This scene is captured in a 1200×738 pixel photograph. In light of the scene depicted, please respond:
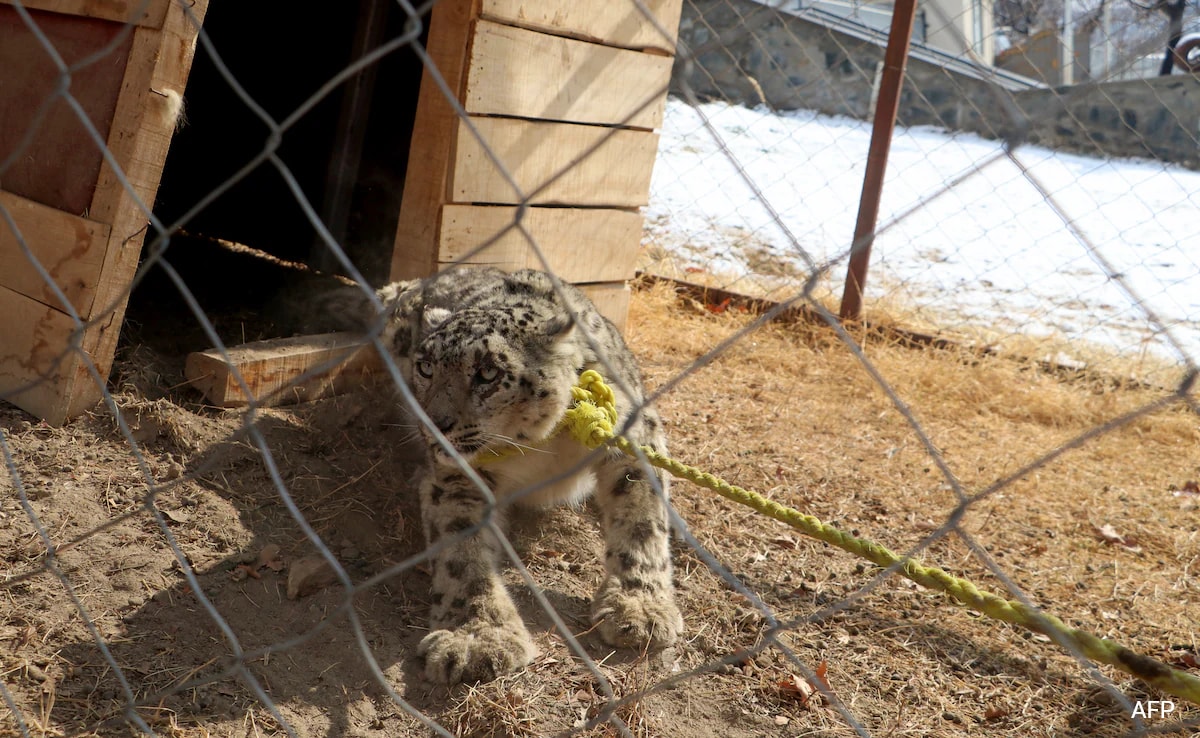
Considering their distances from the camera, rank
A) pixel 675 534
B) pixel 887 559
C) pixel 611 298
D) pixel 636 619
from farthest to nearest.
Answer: pixel 611 298 < pixel 675 534 < pixel 636 619 < pixel 887 559

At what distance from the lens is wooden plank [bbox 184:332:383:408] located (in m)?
3.76

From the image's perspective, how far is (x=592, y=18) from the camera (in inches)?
174

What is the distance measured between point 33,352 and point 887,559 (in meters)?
3.13

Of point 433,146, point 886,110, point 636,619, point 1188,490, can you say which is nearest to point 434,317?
point 433,146

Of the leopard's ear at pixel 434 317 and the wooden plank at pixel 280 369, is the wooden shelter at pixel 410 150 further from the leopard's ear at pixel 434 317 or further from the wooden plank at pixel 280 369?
the leopard's ear at pixel 434 317

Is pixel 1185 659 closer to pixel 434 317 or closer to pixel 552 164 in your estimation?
pixel 434 317

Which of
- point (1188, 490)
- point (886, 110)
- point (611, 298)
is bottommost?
point (1188, 490)

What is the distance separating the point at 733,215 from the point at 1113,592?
6.97 m

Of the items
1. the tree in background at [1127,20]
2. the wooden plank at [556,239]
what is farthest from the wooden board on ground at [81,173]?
the tree in background at [1127,20]

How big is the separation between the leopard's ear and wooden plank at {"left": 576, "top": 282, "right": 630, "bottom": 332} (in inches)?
56.6

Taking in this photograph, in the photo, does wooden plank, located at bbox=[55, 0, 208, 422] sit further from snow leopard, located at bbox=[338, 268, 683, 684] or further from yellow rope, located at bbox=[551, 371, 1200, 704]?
yellow rope, located at bbox=[551, 371, 1200, 704]

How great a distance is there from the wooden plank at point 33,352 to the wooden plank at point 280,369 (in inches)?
19.8

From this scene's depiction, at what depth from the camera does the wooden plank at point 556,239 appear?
168 inches

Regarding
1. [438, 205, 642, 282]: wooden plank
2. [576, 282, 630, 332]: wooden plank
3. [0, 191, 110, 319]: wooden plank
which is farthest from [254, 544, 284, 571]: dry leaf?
[576, 282, 630, 332]: wooden plank
